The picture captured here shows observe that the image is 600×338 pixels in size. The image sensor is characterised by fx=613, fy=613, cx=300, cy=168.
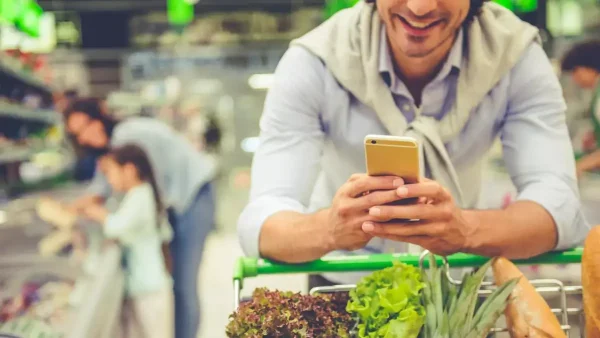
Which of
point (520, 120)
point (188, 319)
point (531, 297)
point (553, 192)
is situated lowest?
point (188, 319)

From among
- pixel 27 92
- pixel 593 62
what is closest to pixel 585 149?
pixel 593 62

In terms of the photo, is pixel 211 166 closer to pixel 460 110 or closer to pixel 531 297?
pixel 460 110

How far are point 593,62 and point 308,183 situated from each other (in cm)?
261

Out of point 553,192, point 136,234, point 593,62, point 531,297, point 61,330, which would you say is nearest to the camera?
point 531,297

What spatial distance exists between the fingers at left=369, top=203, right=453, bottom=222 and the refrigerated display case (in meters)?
1.84

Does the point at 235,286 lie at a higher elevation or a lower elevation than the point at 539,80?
lower

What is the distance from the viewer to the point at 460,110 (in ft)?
4.18

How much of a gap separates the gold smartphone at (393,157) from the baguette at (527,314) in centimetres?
28

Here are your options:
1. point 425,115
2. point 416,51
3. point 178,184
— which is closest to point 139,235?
point 178,184

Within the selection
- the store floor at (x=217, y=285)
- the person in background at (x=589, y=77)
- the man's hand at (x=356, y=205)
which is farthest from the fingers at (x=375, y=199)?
the store floor at (x=217, y=285)

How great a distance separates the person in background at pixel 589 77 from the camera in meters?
2.79

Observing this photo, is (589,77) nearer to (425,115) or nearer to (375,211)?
(425,115)

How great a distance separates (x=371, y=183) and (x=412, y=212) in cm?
8

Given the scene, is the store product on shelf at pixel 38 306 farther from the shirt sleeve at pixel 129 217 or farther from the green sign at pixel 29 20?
the green sign at pixel 29 20
